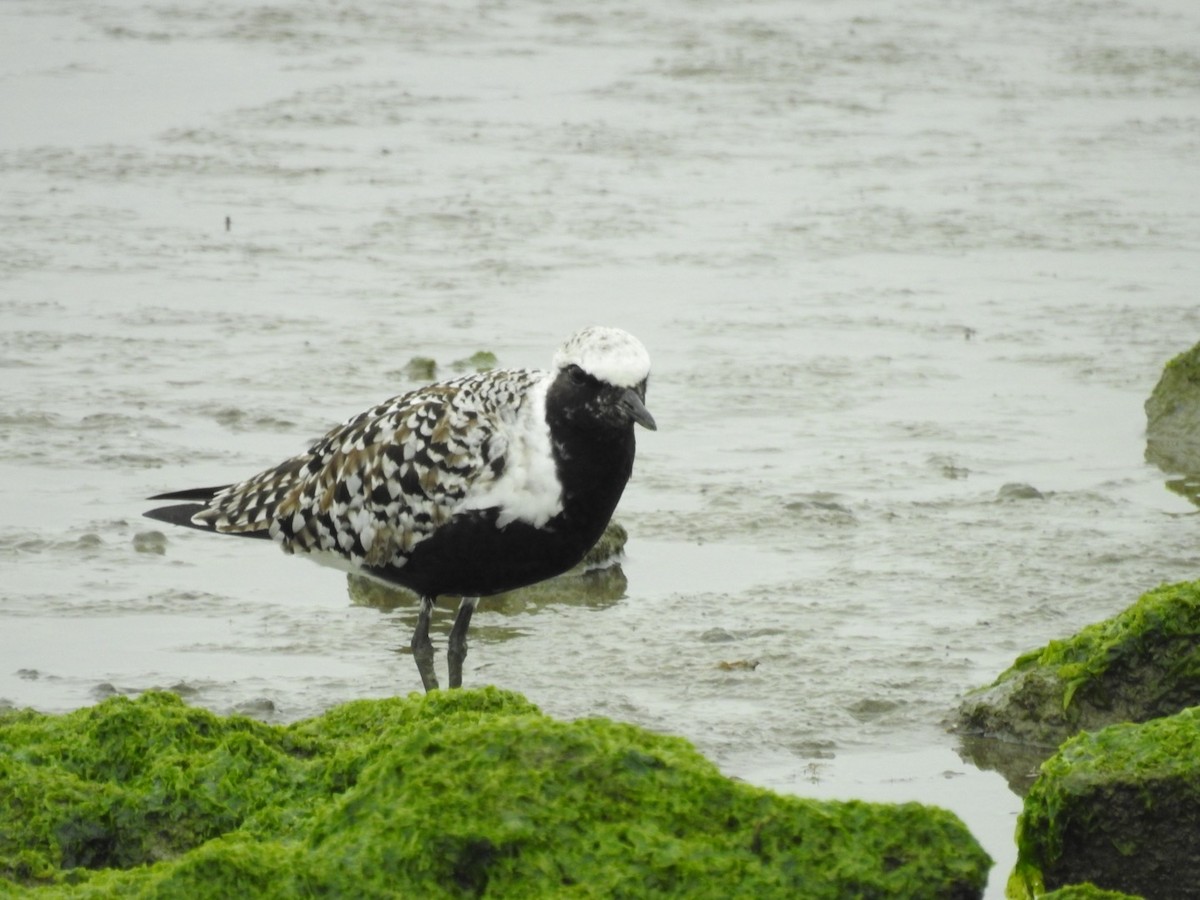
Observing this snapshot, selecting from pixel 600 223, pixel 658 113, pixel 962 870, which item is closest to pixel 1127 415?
pixel 600 223

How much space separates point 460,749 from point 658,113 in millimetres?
13656

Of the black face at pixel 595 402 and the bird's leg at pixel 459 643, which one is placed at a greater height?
the black face at pixel 595 402

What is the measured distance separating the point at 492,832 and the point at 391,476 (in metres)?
2.71

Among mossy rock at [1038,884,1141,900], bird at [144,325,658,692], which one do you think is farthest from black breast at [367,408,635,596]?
mossy rock at [1038,884,1141,900]

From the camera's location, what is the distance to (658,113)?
17000 mm

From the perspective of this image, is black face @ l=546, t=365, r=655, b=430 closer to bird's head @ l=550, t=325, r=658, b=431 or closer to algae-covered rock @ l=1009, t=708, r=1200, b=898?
bird's head @ l=550, t=325, r=658, b=431

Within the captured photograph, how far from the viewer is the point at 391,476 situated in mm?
6266

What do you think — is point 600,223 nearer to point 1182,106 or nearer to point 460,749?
point 1182,106

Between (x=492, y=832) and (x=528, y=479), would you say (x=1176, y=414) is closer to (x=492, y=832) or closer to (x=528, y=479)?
(x=528, y=479)

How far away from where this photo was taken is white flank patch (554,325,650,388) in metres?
5.83

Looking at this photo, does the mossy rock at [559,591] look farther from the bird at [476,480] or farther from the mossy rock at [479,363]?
the mossy rock at [479,363]

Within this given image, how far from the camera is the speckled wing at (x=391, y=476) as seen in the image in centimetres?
611

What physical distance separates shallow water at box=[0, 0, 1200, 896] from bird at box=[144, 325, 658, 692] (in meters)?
0.57

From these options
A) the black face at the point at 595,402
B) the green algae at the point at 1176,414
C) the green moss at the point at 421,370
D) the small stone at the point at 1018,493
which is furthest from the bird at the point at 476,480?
the green algae at the point at 1176,414
